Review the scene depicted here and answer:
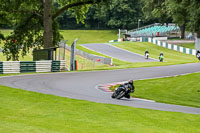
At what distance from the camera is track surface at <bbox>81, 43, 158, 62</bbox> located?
51.9m

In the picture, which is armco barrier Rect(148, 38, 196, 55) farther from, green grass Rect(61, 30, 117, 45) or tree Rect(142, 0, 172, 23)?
green grass Rect(61, 30, 117, 45)

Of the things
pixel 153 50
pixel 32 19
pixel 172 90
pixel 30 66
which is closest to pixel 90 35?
pixel 153 50

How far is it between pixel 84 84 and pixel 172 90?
530 centimetres

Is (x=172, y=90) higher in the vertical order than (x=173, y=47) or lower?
lower

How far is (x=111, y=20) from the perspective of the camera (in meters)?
106

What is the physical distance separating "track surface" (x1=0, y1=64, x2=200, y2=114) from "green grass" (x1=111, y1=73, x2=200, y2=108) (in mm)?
1550

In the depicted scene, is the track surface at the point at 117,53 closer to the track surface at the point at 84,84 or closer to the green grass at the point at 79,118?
the track surface at the point at 84,84

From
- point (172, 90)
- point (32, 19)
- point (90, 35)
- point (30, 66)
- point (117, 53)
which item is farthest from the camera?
point (90, 35)

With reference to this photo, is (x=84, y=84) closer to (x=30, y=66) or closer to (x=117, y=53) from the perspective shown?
(x=30, y=66)

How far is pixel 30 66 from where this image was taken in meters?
29.8

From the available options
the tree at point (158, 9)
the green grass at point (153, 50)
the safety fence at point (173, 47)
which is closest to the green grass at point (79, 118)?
the tree at point (158, 9)

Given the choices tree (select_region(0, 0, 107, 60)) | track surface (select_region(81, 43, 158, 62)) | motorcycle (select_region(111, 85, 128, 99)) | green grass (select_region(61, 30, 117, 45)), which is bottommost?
track surface (select_region(81, 43, 158, 62))

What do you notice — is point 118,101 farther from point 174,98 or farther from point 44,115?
point 44,115

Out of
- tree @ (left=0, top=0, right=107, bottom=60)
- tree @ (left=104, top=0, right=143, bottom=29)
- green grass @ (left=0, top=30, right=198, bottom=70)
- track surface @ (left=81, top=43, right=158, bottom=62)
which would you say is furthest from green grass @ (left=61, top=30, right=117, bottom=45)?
tree @ (left=0, top=0, right=107, bottom=60)
